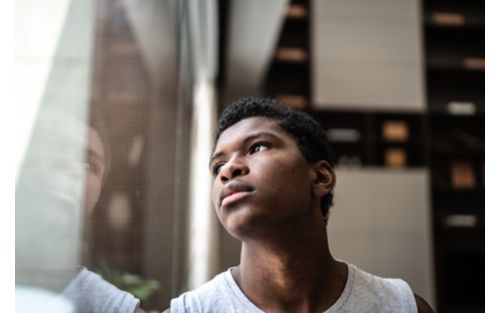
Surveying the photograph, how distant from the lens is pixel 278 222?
41cm

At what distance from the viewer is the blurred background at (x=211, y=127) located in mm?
447

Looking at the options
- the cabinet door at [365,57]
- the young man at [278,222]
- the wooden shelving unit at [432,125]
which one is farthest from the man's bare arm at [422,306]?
the cabinet door at [365,57]

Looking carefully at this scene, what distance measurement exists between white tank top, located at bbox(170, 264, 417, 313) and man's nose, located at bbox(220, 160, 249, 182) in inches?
3.6

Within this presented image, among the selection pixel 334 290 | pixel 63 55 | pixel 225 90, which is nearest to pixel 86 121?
pixel 63 55

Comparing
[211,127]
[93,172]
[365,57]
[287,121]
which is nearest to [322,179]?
[287,121]

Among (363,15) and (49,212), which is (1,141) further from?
(363,15)

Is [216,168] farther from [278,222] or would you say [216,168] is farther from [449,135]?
[449,135]

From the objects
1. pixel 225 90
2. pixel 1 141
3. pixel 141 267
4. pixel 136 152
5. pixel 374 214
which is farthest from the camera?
pixel 374 214

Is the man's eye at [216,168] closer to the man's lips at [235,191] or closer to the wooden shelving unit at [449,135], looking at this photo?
the man's lips at [235,191]

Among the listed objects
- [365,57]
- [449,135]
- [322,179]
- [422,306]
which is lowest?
[449,135]

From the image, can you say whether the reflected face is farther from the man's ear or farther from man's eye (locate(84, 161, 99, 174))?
the man's ear

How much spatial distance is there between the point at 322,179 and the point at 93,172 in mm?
185

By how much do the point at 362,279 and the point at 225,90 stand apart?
243cm
